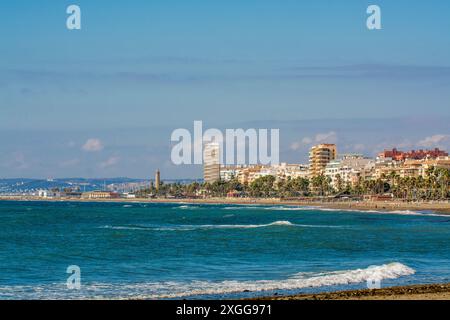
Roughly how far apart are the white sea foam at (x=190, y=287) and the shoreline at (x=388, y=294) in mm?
2794

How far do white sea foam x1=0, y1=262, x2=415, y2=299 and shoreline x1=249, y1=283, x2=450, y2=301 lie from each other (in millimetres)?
2794

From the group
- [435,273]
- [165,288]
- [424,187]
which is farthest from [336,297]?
[424,187]

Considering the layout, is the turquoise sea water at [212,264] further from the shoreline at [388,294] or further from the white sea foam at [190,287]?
the shoreline at [388,294]

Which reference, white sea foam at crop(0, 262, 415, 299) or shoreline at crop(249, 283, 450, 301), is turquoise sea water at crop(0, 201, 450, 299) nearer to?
white sea foam at crop(0, 262, 415, 299)

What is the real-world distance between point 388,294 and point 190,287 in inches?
285

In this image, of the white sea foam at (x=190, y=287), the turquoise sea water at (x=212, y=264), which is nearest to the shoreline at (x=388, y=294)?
the turquoise sea water at (x=212, y=264)

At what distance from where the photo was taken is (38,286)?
32062 millimetres

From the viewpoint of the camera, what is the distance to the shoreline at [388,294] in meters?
26.0

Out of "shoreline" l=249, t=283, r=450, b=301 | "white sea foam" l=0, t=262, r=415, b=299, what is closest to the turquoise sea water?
"white sea foam" l=0, t=262, r=415, b=299

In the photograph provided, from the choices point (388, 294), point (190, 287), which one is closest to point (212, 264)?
point (190, 287)

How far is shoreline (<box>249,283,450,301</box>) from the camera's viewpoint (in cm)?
2597
